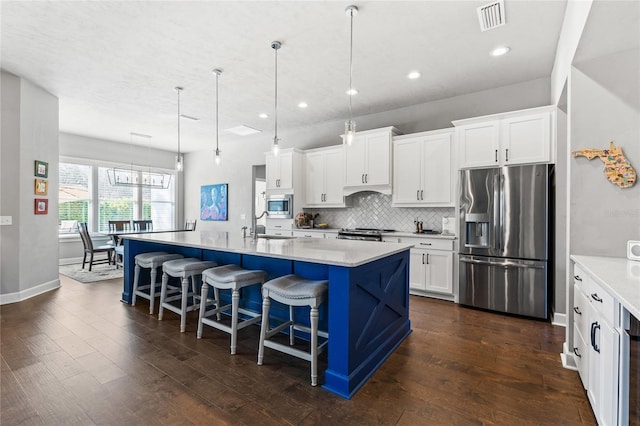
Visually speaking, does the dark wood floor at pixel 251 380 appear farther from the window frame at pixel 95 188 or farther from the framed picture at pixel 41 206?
the window frame at pixel 95 188

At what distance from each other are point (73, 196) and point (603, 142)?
873 cm

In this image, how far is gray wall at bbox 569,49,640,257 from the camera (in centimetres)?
211

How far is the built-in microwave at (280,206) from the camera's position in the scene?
5680 mm

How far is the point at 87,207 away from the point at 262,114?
15.8 ft

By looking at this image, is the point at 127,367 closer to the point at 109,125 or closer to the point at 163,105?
the point at 163,105

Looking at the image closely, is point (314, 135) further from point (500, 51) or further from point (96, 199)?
point (96, 199)

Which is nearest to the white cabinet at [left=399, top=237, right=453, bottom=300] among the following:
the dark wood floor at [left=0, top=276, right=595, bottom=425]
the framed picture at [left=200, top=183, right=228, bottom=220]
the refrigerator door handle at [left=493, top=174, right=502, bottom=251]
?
the refrigerator door handle at [left=493, top=174, right=502, bottom=251]

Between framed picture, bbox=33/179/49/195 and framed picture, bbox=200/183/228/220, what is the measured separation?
11.8ft

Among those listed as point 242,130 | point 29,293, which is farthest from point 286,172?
point 29,293

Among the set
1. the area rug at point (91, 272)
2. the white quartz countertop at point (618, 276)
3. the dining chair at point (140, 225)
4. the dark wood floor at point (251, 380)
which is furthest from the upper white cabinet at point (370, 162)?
the dining chair at point (140, 225)

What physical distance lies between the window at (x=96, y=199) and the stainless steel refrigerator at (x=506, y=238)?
7580 millimetres

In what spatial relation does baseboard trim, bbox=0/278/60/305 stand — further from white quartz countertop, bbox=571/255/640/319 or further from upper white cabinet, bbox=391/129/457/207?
white quartz countertop, bbox=571/255/640/319

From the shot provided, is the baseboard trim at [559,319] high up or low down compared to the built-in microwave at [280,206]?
down

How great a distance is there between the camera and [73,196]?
21.8 ft
